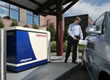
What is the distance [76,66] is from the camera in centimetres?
491

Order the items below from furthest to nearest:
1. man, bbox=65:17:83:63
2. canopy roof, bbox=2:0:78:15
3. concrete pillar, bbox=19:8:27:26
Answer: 1. concrete pillar, bbox=19:8:27:26
2. canopy roof, bbox=2:0:78:15
3. man, bbox=65:17:83:63

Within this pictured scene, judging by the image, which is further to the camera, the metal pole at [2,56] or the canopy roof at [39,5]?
the canopy roof at [39,5]

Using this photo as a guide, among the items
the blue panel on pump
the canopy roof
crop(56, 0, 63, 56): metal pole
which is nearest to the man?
the blue panel on pump

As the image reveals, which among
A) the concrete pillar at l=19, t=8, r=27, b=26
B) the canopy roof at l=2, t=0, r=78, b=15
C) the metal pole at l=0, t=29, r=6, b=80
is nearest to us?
the metal pole at l=0, t=29, r=6, b=80

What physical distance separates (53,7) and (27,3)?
6.03 feet

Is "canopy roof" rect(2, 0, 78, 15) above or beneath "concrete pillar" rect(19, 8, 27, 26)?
beneath

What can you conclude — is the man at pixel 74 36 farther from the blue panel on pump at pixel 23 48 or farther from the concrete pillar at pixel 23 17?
the concrete pillar at pixel 23 17

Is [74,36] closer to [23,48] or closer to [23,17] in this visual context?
[23,48]

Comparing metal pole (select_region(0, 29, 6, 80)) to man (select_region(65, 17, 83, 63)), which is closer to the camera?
metal pole (select_region(0, 29, 6, 80))

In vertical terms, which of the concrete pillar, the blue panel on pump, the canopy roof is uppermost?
the concrete pillar

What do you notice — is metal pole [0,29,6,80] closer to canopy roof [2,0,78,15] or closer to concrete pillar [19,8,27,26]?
canopy roof [2,0,78,15]

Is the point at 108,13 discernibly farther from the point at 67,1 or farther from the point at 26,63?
the point at 67,1

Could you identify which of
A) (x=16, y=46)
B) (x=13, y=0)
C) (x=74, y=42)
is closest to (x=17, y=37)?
(x=16, y=46)

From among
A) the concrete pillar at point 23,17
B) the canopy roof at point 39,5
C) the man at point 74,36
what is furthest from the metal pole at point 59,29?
the concrete pillar at point 23,17
